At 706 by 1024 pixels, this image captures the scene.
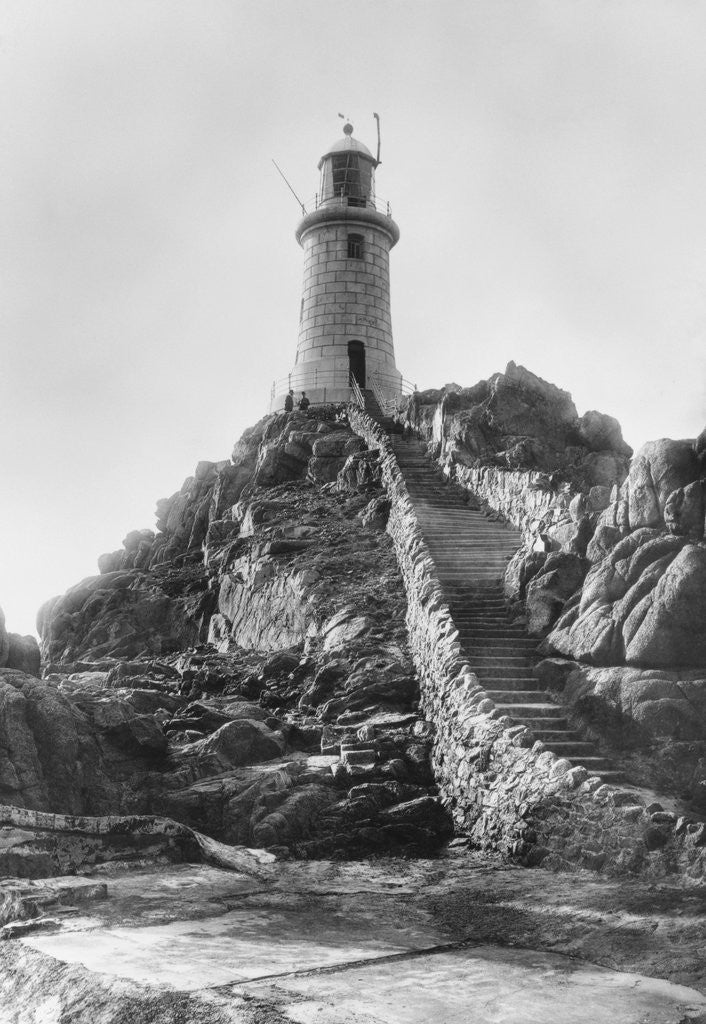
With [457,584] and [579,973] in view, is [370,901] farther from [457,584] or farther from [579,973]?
[457,584]

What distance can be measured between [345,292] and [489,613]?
97.2ft

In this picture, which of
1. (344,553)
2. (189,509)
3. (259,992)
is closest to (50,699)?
(259,992)

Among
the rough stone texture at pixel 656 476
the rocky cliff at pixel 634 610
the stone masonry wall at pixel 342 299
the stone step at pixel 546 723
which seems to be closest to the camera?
the rocky cliff at pixel 634 610

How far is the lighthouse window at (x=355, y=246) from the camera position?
144 feet

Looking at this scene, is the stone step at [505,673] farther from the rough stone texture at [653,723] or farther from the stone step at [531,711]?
the rough stone texture at [653,723]

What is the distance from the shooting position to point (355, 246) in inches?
1736

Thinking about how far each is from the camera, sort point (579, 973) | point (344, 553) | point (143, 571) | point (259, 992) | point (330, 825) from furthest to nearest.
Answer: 1. point (143, 571)
2. point (344, 553)
3. point (330, 825)
4. point (579, 973)
5. point (259, 992)

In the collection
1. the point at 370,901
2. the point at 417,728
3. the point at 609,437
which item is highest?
the point at 609,437

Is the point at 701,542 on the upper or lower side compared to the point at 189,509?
lower

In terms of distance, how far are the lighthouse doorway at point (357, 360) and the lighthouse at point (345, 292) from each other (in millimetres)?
19

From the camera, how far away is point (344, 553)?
26031 millimetres

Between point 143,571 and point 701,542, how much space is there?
26.6 m

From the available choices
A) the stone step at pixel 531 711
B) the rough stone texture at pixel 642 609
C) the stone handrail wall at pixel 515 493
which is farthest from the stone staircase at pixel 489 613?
the rough stone texture at pixel 642 609

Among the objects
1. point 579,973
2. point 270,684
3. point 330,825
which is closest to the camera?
point 579,973
